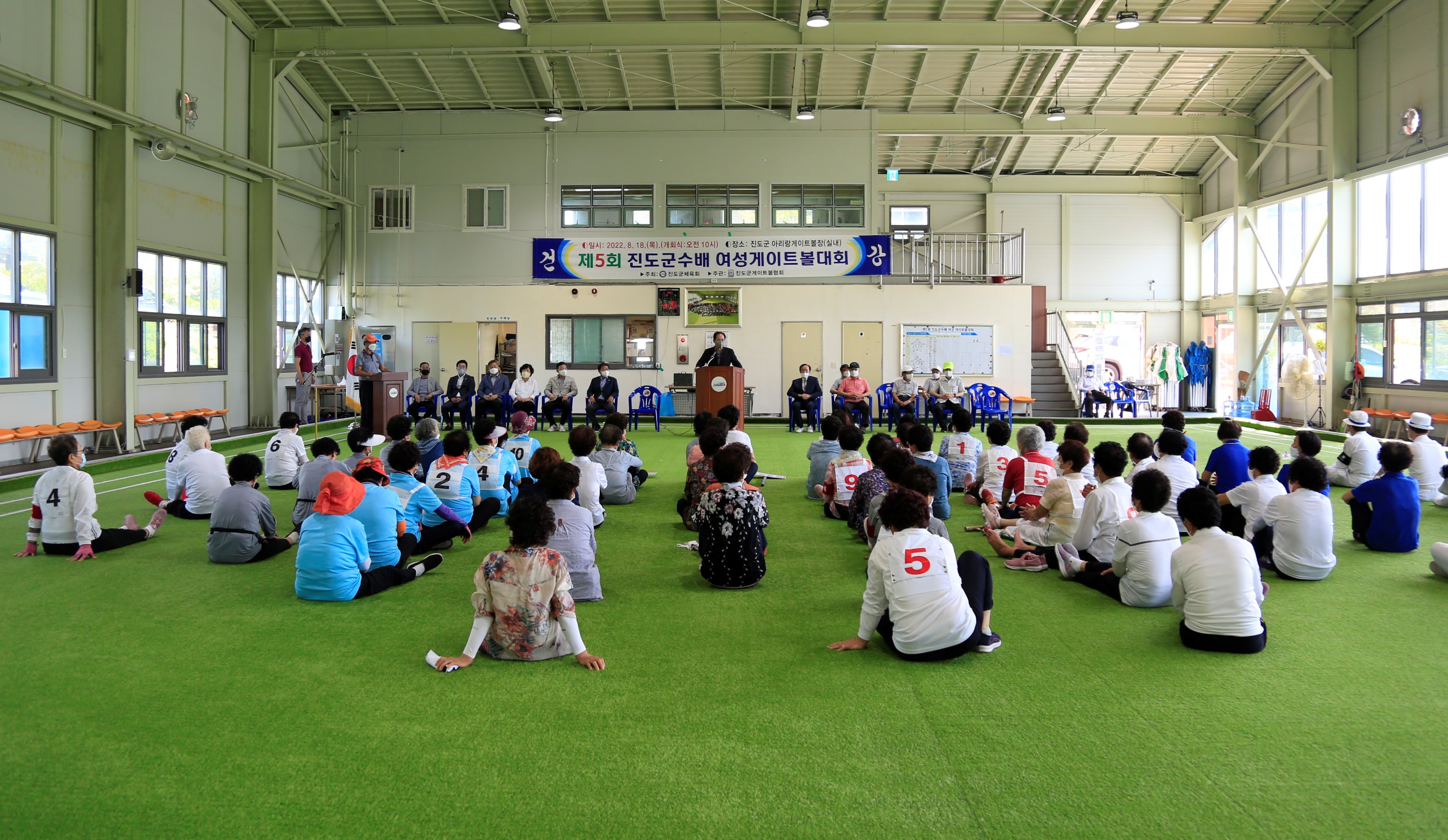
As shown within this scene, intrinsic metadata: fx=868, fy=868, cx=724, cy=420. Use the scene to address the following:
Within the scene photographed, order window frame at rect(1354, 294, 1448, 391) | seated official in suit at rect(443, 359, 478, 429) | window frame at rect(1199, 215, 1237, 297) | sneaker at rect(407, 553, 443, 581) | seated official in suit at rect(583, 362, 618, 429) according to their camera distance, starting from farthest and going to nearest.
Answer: window frame at rect(1199, 215, 1237, 297) → seated official in suit at rect(583, 362, 618, 429) → seated official in suit at rect(443, 359, 478, 429) → window frame at rect(1354, 294, 1448, 391) → sneaker at rect(407, 553, 443, 581)

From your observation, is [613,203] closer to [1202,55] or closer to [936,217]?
[936,217]

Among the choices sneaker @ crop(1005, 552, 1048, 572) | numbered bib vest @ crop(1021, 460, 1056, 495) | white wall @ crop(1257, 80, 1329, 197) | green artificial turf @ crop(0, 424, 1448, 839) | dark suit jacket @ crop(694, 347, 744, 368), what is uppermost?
white wall @ crop(1257, 80, 1329, 197)

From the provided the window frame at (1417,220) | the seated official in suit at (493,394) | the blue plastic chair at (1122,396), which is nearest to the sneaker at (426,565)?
the seated official in suit at (493,394)

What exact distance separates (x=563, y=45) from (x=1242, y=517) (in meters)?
12.8

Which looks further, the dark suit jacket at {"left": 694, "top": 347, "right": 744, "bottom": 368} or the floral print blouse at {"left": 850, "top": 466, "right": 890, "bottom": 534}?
the dark suit jacket at {"left": 694, "top": 347, "right": 744, "bottom": 368}

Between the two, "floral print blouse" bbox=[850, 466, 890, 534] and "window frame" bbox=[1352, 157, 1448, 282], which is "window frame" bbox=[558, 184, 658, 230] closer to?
"floral print blouse" bbox=[850, 466, 890, 534]

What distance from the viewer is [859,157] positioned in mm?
17328

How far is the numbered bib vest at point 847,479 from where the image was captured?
21.9 feet

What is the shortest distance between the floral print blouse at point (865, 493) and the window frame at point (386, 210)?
14.0 meters

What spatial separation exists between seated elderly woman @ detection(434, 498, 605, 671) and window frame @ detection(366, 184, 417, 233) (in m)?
15.5

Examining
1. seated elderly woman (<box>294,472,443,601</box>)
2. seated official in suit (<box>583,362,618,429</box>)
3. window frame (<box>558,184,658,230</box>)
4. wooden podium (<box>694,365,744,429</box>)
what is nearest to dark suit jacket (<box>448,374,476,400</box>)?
seated official in suit (<box>583,362,618,429</box>)

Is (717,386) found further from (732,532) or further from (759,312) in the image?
(732,532)

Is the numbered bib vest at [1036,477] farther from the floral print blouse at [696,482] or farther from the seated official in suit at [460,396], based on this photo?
the seated official in suit at [460,396]

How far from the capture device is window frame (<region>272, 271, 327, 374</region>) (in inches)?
593
